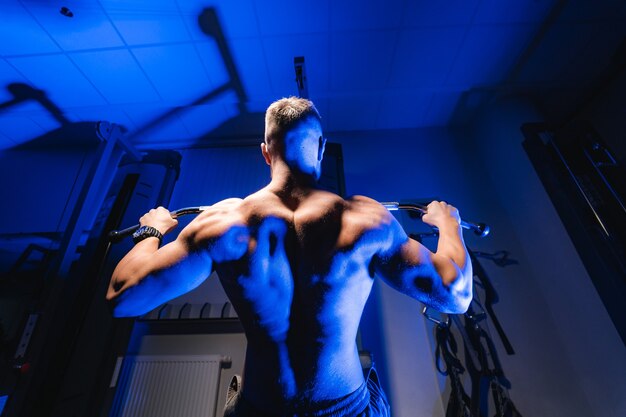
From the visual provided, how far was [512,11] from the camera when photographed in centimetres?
227

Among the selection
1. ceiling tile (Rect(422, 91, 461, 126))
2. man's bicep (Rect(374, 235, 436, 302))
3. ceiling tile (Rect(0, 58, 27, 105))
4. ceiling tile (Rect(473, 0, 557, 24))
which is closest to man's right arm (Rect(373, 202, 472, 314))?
man's bicep (Rect(374, 235, 436, 302))

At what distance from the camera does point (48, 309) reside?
7.22 ft

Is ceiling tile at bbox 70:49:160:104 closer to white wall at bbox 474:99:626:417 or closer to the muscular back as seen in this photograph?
the muscular back

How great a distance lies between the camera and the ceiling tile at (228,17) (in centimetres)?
215

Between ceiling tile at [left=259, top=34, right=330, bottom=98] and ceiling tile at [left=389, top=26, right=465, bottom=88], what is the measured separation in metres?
0.74

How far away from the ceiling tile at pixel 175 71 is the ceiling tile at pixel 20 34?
2.41 ft

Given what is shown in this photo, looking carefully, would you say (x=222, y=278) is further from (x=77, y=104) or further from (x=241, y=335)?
(x=77, y=104)

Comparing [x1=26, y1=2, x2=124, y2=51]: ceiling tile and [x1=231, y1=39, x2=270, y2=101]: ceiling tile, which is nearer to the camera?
[x1=26, y1=2, x2=124, y2=51]: ceiling tile

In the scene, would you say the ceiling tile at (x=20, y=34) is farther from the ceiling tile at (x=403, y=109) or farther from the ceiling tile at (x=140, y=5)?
the ceiling tile at (x=403, y=109)

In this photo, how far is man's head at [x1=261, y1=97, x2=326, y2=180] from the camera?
3.19 feet

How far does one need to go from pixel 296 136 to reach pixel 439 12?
7.36 ft

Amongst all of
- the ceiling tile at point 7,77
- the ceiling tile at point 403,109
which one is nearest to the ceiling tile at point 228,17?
the ceiling tile at point 403,109

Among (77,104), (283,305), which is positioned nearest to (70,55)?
(77,104)

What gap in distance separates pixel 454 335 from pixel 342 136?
8.47ft
